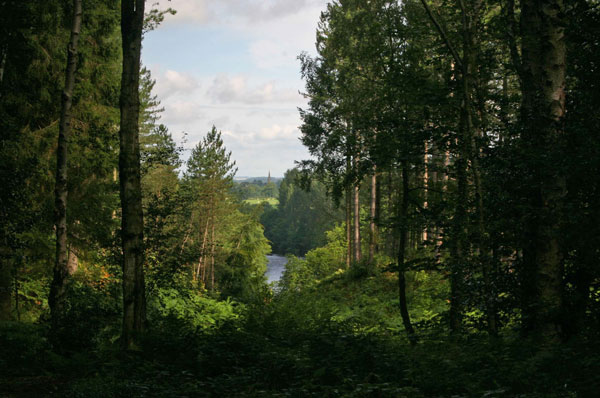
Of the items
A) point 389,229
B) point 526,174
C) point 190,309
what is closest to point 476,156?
point 526,174

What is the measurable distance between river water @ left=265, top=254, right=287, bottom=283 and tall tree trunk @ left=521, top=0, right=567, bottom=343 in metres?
53.7

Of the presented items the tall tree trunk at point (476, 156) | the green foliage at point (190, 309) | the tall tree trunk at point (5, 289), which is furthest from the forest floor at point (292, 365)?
the tall tree trunk at point (5, 289)

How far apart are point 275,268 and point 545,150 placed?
73.3 meters

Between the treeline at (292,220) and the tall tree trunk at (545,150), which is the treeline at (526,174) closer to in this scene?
the tall tree trunk at (545,150)

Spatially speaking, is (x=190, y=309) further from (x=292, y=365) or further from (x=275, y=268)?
(x=275, y=268)

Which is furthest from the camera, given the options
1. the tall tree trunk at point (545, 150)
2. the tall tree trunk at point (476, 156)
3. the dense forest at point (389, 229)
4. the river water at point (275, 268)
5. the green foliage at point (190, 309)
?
the river water at point (275, 268)

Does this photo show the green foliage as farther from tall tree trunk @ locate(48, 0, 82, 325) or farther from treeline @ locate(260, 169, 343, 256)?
treeline @ locate(260, 169, 343, 256)

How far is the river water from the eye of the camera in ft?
209

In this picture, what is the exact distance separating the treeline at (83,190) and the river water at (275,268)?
151 ft

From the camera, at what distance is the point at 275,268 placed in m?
77.5

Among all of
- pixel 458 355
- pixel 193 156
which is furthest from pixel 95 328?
pixel 193 156

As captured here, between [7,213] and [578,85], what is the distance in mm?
10536

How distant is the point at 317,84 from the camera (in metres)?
24.2

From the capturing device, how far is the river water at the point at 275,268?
209ft
